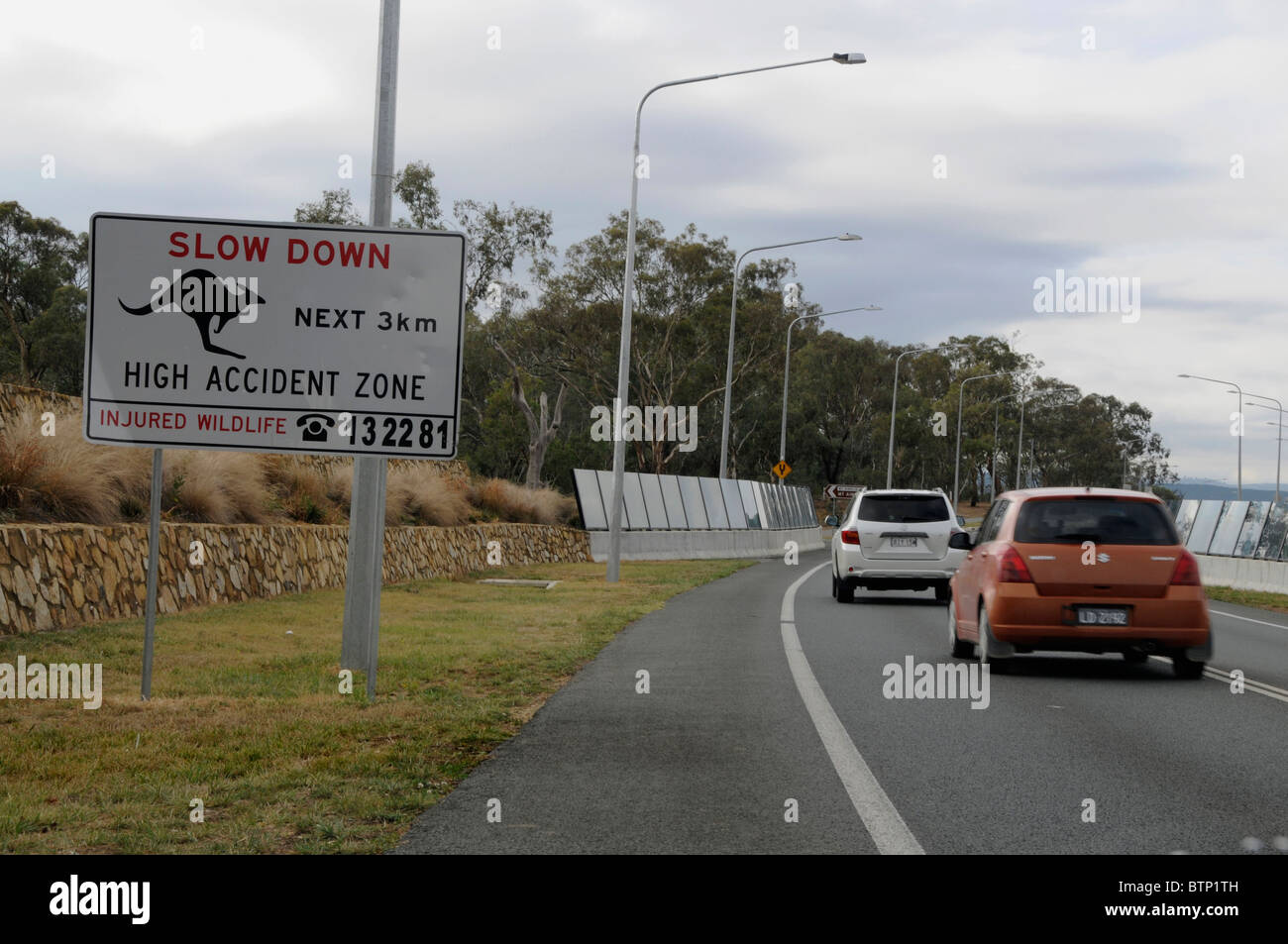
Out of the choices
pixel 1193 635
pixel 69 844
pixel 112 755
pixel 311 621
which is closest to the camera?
pixel 69 844

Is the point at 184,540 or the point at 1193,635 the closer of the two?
the point at 1193,635

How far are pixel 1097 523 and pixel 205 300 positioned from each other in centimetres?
760

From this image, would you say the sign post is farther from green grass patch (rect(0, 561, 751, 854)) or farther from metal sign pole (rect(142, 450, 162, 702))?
green grass patch (rect(0, 561, 751, 854))

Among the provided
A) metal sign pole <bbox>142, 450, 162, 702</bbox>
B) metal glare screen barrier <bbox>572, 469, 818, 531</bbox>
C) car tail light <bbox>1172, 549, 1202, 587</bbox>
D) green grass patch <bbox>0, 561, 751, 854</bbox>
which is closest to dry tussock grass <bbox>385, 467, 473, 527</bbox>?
metal glare screen barrier <bbox>572, 469, 818, 531</bbox>

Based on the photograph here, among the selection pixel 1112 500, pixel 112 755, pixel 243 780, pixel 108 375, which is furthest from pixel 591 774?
pixel 1112 500

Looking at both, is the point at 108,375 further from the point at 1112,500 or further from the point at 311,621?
the point at 1112,500

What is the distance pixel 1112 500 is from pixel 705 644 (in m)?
4.45

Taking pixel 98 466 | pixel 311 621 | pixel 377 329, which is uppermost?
pixel 377 329

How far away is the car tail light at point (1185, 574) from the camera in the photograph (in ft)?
40.6

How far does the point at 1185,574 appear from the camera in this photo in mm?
12422

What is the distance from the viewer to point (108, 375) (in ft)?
34.1

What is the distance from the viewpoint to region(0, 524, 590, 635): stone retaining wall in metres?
13.5

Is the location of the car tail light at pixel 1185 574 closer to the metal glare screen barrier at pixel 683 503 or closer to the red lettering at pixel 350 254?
the red lettering at pixel 350 254
